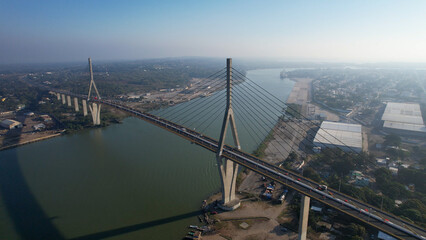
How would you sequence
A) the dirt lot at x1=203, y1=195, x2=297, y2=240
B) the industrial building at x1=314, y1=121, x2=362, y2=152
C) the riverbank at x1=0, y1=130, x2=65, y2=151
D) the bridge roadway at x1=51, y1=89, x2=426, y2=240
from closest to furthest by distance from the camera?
the bridge roadway at x1=51, y1=89, x2=426, y2=240 < the dirt lot at x1=203, y1=195, x2=297, y2=240 < the industrial building at x1=314, y1=121, x2=362, y2=152 < the riverbank at x1=0, y1=130, x2=65, y2=151

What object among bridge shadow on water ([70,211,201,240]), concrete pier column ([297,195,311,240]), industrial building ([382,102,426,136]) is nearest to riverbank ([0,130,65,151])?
bridge shadow on water ([70,211,201,240])

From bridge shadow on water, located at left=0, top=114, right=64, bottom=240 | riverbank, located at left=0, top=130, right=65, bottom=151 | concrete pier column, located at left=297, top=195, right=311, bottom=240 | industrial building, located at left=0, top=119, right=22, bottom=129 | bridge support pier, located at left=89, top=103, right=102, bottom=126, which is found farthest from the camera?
bridge support pier, located at left=89, top=103, right=102, bottom=126

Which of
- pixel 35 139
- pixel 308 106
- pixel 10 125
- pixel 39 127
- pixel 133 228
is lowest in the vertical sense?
pixel 133 228

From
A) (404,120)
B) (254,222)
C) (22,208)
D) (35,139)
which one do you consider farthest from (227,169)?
(404,120)

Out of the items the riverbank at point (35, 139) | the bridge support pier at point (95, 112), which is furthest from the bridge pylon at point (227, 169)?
the bridge support pier at point (95, 112)

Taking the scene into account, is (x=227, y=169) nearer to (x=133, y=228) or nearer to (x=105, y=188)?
(x=133, y=228)

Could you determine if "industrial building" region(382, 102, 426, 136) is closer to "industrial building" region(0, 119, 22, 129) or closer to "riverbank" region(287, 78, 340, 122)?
"riverbank" region(287, 78, 340, 122)
